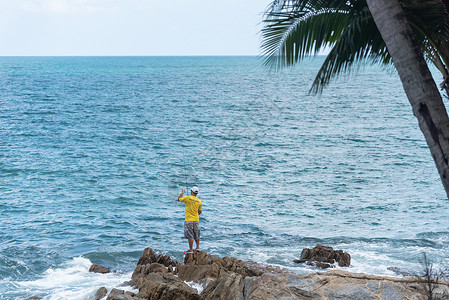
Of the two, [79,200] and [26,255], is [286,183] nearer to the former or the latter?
[79,200]

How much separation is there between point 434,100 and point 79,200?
20706 mm

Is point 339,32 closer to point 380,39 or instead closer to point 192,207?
point 380,39

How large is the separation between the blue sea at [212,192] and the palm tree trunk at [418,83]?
1.41 metres

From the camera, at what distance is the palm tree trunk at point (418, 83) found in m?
5.28

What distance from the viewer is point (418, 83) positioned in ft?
17.4

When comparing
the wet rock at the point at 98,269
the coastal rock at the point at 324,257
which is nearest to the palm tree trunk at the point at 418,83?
the coastal rock at the point at 324,257

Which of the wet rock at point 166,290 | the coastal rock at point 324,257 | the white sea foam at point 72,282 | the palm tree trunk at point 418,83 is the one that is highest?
the palm tree trunk at point 418,83

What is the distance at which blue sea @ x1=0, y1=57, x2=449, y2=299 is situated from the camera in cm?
1602

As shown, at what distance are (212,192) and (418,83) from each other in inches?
782

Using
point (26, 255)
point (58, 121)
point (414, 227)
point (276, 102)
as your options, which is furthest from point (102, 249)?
point (276, 102)

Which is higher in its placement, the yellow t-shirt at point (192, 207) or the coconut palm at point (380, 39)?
the coconut palm at point (380, 39)

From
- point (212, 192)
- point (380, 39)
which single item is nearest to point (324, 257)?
point (380, 39)

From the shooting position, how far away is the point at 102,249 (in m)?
16.8

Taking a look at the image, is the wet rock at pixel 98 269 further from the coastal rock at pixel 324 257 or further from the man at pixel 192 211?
the coastal rock at pixel 324 257
